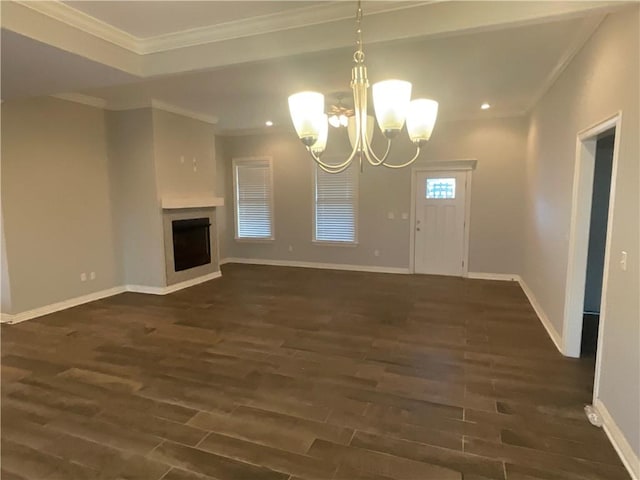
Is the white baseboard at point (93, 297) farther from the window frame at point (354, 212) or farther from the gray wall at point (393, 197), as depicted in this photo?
the window frame at point (354, 212)

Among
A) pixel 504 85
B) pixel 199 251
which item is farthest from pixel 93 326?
pixel 504 85

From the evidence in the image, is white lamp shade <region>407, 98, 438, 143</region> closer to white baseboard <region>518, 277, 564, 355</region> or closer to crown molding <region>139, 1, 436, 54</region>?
crown molding <region>139, 1, 436, 54</region>

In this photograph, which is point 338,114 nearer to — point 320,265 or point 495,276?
point 320,265

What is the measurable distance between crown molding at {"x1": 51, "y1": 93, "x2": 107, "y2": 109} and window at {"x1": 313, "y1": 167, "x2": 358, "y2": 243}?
12.6 ft

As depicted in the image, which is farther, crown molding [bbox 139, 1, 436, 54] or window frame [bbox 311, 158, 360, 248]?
window frame [bbox 311, 158, 360, 248]

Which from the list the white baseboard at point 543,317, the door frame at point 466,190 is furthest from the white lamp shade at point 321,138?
the door frame at point 466,190

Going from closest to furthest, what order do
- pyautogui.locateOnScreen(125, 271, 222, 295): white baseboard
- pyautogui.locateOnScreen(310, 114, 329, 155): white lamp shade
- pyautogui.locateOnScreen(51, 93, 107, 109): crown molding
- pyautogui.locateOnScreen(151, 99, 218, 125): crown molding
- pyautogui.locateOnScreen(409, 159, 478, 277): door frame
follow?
→ pyautogui.locateOnScreen(310, 114, 329, 155): white lamp shade
pyautogui.locateOnScreen(51, 93, 107, 109): crown molding
pyautogui.locateOnScreen(151, 99, 218, 125): crown molding
pyautogui.locateOnScreen(125, 271, 222, 295): white baseboard
pyautogui.locateOnScreen(409, 159, 478, 277): door frame

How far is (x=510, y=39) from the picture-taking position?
3465 mm

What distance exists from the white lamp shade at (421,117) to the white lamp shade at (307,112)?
0.60m

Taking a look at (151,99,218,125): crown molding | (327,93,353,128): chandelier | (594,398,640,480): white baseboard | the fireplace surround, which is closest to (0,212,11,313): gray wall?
the fireplace surround

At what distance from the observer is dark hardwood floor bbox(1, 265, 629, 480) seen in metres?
2.27

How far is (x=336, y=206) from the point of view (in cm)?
785

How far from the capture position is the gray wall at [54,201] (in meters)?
4.76

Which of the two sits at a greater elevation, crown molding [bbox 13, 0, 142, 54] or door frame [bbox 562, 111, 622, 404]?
crown molding [bbox 13, 0, 142, 54]
